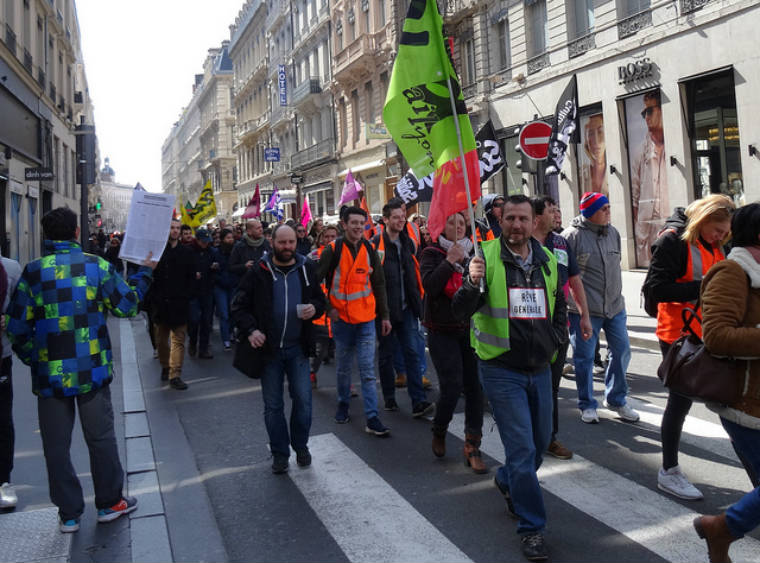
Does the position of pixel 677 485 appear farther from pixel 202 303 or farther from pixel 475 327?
pixel 202 303

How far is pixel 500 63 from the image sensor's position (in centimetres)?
2238

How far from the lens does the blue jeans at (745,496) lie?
9.72 ft

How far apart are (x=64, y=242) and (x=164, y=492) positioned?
1.84 m

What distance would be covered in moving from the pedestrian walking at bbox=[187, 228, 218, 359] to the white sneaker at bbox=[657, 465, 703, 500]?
7.09 meters

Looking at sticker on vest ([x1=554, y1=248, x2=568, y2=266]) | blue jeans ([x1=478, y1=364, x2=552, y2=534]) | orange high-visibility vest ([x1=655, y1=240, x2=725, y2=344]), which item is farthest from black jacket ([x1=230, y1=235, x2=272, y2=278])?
blue jeans ([x1=478, y1=364, x2=552, y2=534])

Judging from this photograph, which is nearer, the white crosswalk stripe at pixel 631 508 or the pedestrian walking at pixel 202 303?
the white crosswalk stripe at pixel 631 508

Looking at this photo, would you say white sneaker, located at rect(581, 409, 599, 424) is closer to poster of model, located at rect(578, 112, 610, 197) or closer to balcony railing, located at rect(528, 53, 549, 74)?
poster of model, located at rect(578, 112, 610, 197)

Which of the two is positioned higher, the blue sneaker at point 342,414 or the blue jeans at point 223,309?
the blue jeans at point 223,309

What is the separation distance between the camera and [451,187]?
13.5 ft

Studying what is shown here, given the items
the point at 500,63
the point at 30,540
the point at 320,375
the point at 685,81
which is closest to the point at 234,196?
the point at 500,63

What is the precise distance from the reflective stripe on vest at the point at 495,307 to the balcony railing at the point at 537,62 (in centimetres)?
1785

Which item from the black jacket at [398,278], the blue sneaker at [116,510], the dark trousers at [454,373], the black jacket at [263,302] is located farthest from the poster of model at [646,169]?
the blue sneaker at [116,510]

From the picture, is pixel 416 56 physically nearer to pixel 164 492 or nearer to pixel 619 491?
pixel 619 491

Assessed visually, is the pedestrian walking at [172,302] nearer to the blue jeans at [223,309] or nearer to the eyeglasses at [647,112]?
the blue jeans at [223,309]
